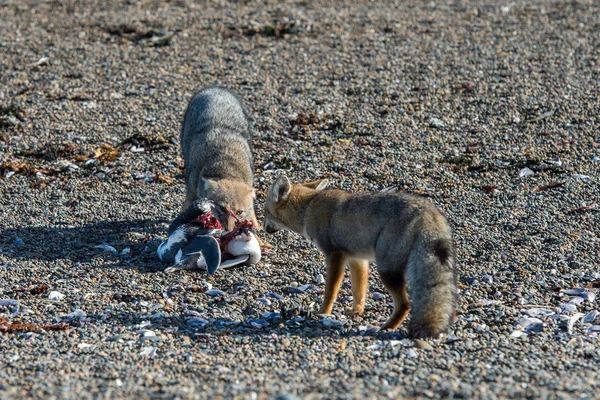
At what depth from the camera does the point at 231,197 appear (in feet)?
32.1

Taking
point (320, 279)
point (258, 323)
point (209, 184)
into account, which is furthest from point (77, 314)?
point (209, 184)

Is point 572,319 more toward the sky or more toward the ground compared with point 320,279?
more toward the sky

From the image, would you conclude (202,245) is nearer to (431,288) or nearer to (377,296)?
(377,296)

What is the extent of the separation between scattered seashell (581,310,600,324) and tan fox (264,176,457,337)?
139cm

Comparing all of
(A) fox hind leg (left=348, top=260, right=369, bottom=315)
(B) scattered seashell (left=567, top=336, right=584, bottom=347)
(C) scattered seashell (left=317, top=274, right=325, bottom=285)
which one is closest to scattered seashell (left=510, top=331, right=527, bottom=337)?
(B) scattered seashell (left=567, top=336, right=584, bottom=347)

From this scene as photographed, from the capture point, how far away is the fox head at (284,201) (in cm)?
853

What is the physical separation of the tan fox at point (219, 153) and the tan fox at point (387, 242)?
1.24 m

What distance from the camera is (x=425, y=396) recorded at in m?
5.41

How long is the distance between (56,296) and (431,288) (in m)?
3.37

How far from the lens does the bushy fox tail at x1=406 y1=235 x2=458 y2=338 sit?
6.79 metres

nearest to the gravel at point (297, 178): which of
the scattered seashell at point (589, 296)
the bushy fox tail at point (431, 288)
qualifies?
the scattered seashell at point (589, 296)

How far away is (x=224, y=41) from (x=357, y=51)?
2.43 m

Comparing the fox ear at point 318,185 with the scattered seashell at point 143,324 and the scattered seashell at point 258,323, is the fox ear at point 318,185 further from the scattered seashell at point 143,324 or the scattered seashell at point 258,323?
the scattered seashell at point 143,324

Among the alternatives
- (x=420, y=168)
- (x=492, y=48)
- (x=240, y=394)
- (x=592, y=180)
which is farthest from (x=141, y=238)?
(x=492, y=48)
